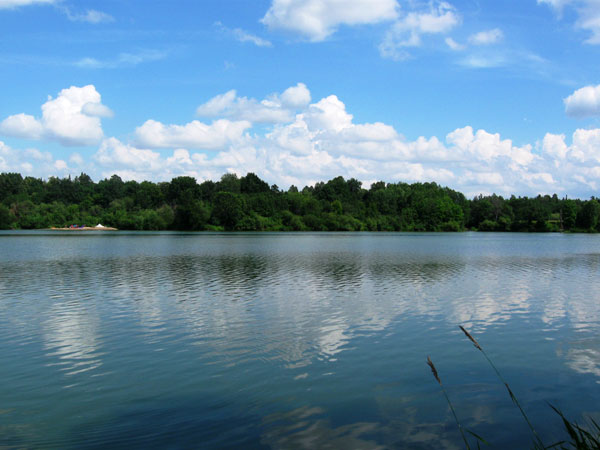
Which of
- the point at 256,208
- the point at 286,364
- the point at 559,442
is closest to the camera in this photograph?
the point at 559,442

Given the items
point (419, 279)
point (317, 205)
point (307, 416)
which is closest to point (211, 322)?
point (307, 416)

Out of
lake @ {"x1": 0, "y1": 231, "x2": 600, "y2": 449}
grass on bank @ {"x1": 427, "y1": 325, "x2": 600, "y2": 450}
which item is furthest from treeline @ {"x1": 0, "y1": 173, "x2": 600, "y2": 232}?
grass on bank @ {"x1": 427, "y1": 325, "x2": 600, "y2": 450}

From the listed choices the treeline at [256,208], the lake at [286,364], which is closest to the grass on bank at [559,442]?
the lake at [286,364]

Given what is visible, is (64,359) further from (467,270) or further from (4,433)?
(467,270)

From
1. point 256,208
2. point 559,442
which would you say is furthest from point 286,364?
point 256,208

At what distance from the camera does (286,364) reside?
11.5 metres

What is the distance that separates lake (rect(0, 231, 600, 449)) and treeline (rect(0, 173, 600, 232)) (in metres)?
118

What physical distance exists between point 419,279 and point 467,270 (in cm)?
763

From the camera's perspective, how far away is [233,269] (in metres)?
32.9

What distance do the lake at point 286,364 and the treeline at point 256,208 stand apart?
118249 mm

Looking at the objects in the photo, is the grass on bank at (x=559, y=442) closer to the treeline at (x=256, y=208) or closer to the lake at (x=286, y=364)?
the lake at (x=286, y=364)

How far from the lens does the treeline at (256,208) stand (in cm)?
14200

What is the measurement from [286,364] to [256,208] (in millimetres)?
133690

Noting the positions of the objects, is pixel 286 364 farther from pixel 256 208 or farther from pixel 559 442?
pixel 256 208
